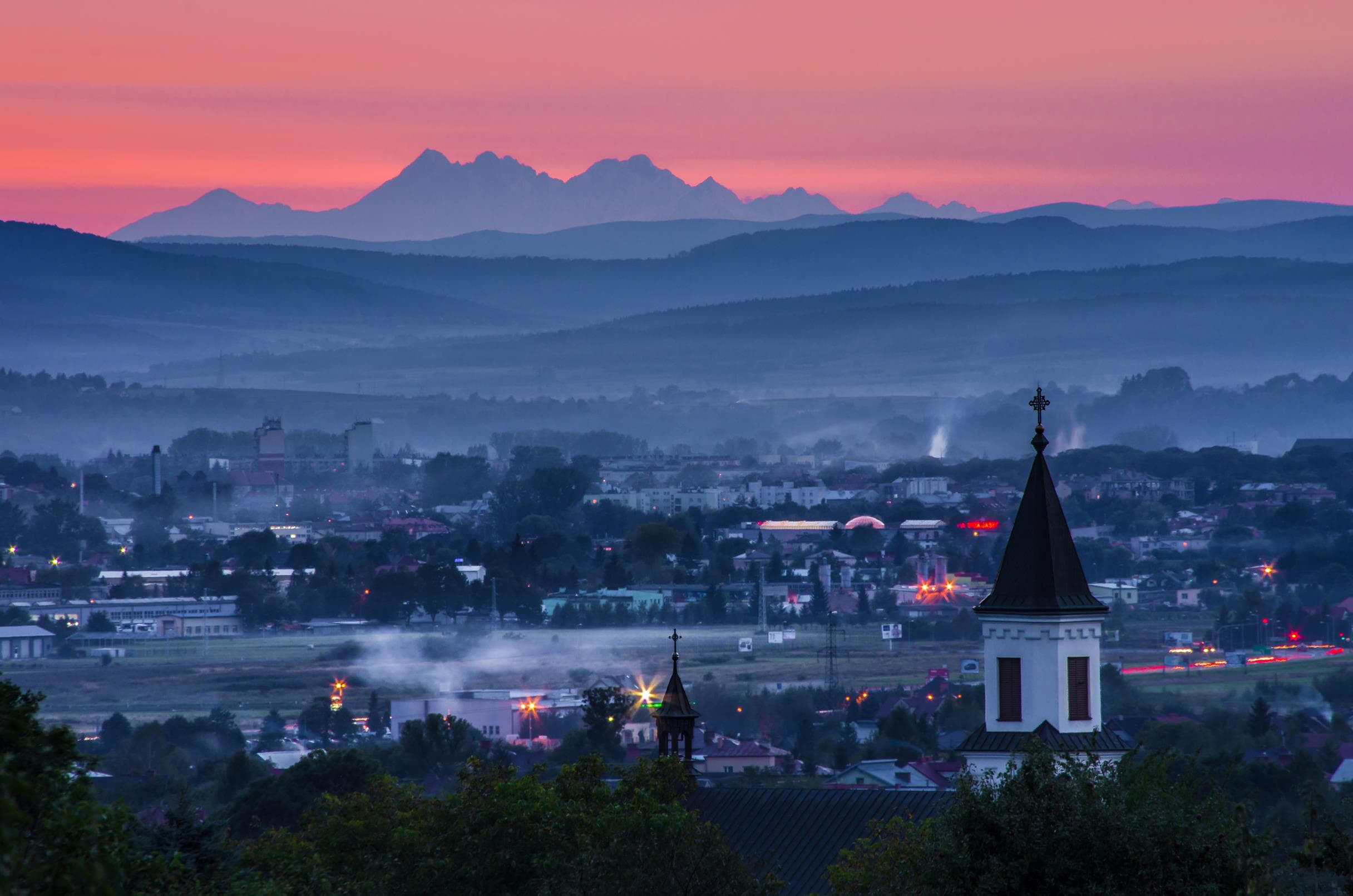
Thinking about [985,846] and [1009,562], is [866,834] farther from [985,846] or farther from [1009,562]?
[985,846]

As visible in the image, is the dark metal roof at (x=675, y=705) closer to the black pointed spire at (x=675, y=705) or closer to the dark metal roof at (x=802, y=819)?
the black pointed spire at (x=675, y=705)

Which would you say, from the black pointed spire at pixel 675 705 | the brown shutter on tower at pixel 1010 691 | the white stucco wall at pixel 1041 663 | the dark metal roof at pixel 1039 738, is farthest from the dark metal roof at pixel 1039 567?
the black pointed spire at pixel 675 705

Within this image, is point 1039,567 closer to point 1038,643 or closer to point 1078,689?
point 1038,643

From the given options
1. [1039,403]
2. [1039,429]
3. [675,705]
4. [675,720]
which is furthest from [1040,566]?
[675,705]

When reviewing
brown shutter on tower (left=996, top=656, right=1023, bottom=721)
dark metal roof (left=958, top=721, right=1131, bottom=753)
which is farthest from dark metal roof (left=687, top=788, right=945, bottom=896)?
brown shutter on tower (left=996, top=656, right=1023, bottom=721)

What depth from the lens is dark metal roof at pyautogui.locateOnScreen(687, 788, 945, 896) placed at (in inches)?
1703

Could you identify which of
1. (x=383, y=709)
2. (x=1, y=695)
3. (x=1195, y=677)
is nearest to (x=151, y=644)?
(x=383, y=709)

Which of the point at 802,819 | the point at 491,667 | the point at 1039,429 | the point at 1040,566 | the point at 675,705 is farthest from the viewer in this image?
the point at 491,667

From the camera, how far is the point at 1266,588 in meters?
183

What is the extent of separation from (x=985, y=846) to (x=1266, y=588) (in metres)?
164

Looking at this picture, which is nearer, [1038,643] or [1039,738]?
[1039,738]

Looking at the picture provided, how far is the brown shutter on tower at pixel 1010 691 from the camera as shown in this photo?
3900cm

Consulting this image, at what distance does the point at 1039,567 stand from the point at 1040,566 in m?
0.01

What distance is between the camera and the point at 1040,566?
129 ft
